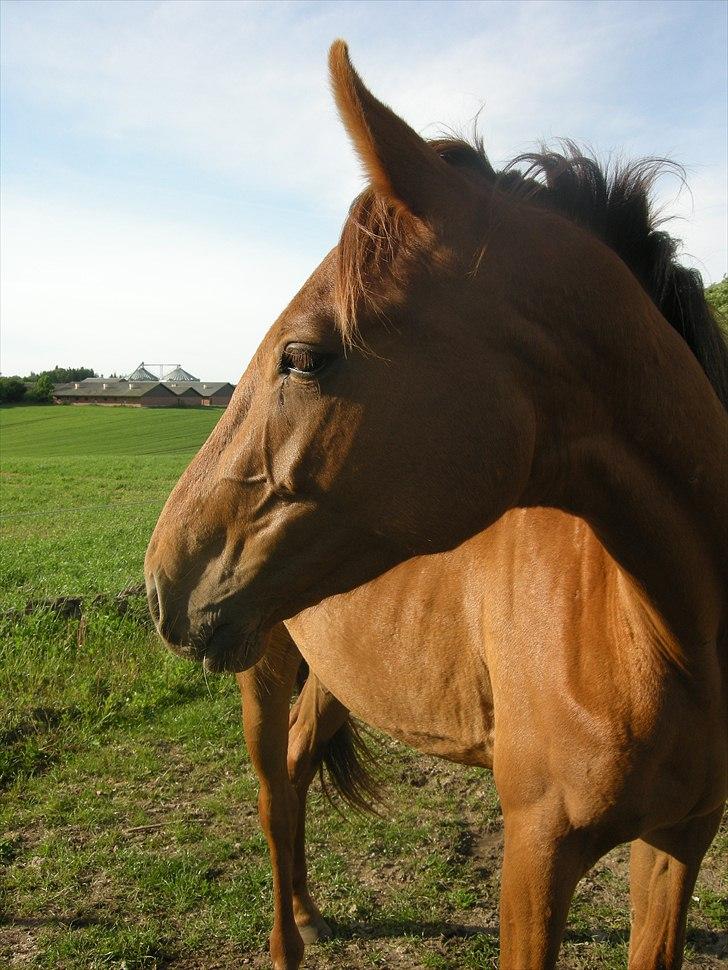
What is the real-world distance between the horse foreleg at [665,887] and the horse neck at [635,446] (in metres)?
0.82

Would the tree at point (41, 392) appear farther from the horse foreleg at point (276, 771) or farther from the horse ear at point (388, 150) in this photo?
the horse ear at point (388, 150)

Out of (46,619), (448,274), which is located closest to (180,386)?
(46,619)

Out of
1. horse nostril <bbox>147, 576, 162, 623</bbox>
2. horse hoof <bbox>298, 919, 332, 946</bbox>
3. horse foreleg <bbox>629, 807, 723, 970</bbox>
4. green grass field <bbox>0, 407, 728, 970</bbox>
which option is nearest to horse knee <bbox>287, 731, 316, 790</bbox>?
green grass field <bbox>0, 407, 728, 970</bbox>

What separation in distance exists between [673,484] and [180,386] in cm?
8154

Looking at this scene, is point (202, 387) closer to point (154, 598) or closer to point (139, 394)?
point (139, 394)

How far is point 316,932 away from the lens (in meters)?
3.31

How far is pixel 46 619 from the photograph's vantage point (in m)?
6.00

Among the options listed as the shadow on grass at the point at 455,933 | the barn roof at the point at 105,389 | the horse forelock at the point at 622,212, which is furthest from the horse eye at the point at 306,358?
the barn roof at the point at 105,389

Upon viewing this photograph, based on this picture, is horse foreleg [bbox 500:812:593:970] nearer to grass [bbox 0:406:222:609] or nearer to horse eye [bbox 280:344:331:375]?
horse eye [bbox 280:344:331:375]

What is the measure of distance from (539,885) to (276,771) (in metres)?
1.80

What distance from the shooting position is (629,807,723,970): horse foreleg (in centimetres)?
208

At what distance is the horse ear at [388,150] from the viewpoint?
53.6 inches

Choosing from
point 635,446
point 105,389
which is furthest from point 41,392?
point 635,446

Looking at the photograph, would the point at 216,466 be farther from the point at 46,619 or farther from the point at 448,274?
the point at 46,619
